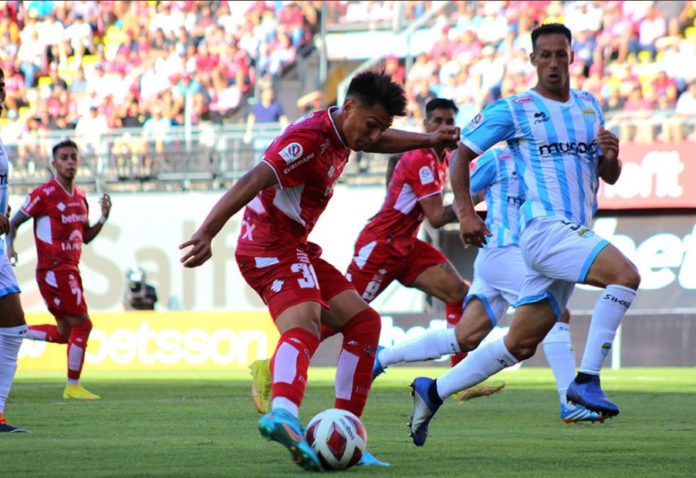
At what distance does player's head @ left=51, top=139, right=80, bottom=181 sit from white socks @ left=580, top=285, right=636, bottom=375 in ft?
22.4

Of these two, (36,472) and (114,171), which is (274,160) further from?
(114,171)

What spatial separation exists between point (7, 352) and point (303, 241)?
2.90 meters

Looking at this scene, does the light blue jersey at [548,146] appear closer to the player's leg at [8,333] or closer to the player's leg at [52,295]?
the player's leg at [8,333]

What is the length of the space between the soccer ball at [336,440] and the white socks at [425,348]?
3.93 m

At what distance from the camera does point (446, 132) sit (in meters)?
6.82

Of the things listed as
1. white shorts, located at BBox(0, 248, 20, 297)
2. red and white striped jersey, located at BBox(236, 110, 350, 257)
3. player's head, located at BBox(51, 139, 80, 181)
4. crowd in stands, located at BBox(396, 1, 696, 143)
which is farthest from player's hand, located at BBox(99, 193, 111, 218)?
crowd in stands, located at BBox(396, 1, 696, 143)

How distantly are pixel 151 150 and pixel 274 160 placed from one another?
16249mm

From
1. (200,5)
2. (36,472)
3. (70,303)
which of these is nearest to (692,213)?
(70,303)

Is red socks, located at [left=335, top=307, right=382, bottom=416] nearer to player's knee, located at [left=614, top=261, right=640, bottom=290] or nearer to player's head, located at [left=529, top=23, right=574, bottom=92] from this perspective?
player's knee, located at [left=614, top=261, right=640, bottom=290]

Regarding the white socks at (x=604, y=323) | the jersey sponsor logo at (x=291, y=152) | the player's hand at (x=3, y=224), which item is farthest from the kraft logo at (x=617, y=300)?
the player's hand at (x=3, y=224)

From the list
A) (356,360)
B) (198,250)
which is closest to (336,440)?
(356,360)

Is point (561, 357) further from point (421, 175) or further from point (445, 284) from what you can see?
point (421, 175)

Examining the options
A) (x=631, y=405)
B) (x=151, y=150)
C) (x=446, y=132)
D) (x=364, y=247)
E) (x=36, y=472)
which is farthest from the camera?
(x=151, y=150)

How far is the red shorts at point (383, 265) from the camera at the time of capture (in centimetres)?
1173
